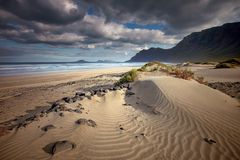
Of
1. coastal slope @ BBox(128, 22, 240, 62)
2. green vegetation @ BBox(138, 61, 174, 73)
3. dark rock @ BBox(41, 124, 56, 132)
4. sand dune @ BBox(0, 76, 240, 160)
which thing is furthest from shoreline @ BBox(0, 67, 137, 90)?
coastal slope @ BBox(128, 22, 240, 62)

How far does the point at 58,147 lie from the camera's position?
3.88 metres

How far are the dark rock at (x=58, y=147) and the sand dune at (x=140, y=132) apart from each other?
0.34 feet

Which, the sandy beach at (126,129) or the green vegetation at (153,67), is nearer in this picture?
the sandy beach at (126,129)

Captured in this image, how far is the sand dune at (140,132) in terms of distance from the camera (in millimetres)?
3879

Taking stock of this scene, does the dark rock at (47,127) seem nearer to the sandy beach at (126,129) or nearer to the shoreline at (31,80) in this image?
the sandy beach at (126,129)

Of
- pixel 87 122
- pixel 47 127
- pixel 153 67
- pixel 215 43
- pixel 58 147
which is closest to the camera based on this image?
pixel 58 147

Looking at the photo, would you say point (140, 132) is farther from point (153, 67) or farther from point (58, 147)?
point (153, 67)

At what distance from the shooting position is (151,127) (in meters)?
5.29

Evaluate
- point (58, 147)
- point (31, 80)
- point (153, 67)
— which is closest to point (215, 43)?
point (153, 67)

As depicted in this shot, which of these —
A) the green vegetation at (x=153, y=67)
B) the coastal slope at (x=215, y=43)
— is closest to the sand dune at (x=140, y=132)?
the green vegetation at (x=153, y=67)

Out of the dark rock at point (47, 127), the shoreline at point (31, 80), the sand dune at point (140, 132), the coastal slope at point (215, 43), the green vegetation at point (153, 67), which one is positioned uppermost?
the coastal slope at point (215, 43)

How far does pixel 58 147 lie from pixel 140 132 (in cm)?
236

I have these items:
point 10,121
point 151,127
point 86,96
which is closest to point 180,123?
point 151,127

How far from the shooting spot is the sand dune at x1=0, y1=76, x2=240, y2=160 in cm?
388
